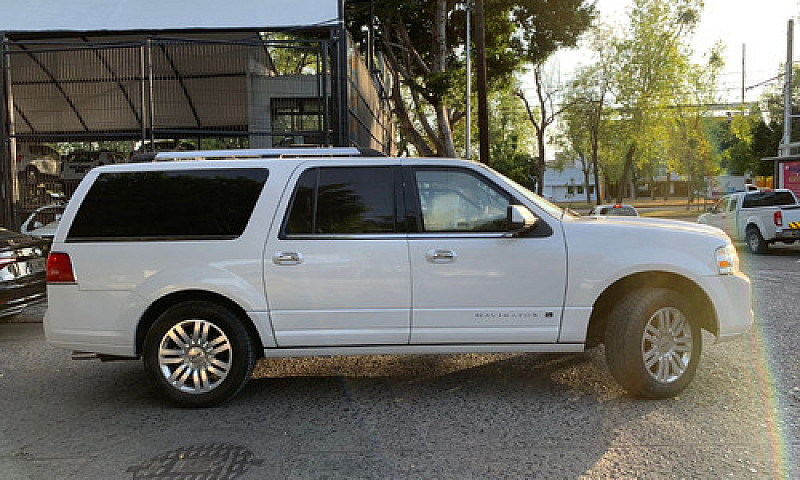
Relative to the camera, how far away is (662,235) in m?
4.68

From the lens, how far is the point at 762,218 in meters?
16.2

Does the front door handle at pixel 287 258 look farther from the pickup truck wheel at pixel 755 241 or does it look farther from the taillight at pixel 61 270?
the pickup truck wheel at pixel 755 241

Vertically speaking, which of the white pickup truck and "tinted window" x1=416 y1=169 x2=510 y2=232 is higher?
"tinted window" x1=416 y1=169 x2=510 y2=232

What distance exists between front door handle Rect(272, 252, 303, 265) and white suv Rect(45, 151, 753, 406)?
0.01 meters

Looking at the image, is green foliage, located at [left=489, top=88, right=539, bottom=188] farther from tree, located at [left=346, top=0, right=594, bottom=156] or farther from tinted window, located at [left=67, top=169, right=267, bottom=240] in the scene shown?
tinted window, located at [left=67, top=169, right=267, bottom=240]

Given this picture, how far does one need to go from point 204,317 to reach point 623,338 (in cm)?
315

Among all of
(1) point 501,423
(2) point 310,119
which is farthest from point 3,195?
(1) point 501,423

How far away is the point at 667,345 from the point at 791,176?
71.0 ft

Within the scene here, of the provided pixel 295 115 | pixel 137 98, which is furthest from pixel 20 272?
pixel 137 98

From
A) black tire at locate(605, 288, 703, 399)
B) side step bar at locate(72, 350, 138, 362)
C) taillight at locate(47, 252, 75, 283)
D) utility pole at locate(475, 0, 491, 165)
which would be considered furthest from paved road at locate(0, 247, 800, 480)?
utility pole at locate(475, 0, 491, 165)

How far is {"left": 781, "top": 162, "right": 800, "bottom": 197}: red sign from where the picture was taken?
22.2 meters

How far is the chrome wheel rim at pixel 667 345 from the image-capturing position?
4.65 m

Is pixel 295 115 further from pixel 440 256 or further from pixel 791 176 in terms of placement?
pixel 791 176

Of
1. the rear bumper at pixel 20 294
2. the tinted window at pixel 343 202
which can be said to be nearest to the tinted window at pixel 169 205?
the tinted window at pixel 343 202
